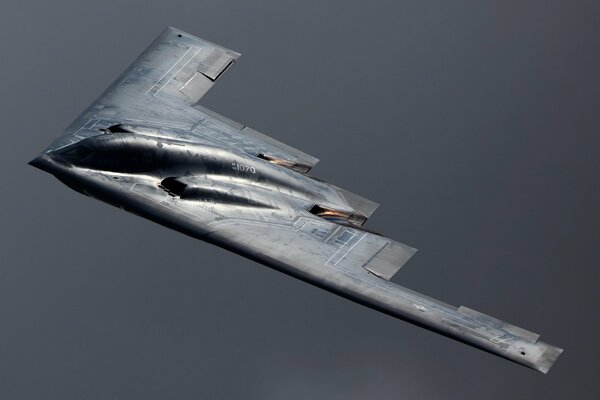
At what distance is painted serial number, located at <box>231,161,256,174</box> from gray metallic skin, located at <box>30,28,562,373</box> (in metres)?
Answer: 0.05

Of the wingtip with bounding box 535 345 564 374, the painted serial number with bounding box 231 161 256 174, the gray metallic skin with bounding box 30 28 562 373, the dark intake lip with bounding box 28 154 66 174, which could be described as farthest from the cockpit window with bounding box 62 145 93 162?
the wingtip with bounding box 535 345 564 374

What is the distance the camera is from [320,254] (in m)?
58.6

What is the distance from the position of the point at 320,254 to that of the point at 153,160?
6.73m

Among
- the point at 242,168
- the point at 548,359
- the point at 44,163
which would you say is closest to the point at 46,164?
the point at 44,163

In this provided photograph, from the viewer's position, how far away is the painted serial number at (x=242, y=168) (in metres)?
61.4

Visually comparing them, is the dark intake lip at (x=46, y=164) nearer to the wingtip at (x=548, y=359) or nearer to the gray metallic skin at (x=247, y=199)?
the gray metallic skin at (x=247, y=199)

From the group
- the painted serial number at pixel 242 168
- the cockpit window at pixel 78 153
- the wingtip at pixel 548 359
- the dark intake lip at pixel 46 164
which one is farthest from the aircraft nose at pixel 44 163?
the wingtip at pixel 548 359

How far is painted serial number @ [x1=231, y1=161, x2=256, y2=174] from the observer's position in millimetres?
61375

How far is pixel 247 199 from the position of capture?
60.7 metres

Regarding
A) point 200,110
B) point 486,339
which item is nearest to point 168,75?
point 200,110

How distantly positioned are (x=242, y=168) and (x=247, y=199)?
55.2 inches

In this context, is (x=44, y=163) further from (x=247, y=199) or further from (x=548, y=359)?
(x=548, y=359)

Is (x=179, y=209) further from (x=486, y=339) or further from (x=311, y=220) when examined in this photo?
(x=486, y=339)

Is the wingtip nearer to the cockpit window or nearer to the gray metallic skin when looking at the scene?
the gray metallic skin
